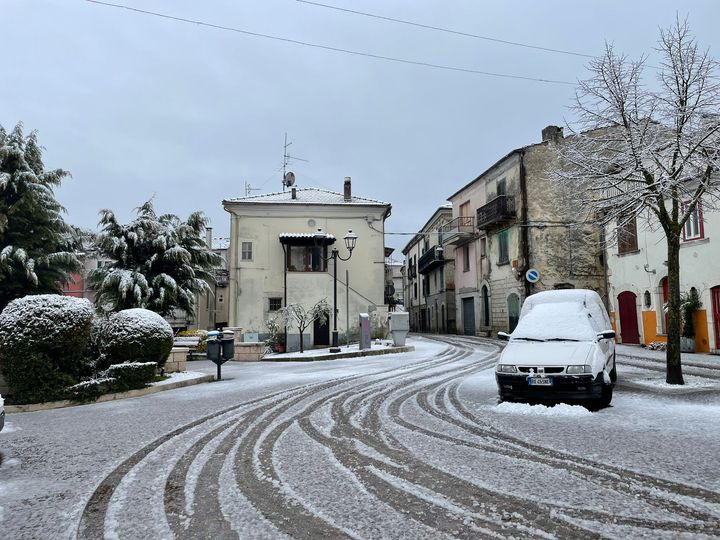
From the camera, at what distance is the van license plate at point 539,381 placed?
291 inches

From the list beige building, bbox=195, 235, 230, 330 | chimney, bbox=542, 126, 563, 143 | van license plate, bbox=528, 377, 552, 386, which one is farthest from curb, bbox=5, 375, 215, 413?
beige building, bbox=195, 235, 230, 330

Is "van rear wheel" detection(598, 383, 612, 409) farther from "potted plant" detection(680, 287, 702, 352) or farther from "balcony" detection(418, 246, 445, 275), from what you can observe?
"balcony" detection(418, 246, 445, 275)

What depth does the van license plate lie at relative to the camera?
291 inches

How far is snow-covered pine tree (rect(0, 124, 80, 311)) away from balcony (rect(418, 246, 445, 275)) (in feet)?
88.5

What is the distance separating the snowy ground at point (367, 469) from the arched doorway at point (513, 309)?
65.3 feet

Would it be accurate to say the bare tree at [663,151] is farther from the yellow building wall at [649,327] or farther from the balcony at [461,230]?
the balcony at [461,230]

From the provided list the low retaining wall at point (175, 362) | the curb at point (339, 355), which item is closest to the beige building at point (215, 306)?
the curb at point (339, 355)

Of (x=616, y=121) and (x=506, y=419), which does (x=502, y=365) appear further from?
(x=616, y=121)

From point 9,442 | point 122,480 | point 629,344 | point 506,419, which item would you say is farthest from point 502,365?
point 629,344

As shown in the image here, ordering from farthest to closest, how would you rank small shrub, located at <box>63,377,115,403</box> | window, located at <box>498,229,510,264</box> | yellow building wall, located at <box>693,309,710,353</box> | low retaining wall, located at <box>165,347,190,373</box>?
window, located at <box>498,229,510,264</box>
yellow building wall, located at <box>693,309,710,353</box>
low retaining wall, located at <box>165,347,190,373</box>
small shrub, located at <box>63,377,115,403</box>

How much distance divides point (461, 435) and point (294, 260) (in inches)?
860

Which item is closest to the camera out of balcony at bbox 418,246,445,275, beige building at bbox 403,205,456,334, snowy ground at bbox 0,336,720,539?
snowy ground at bbox 0,336,720,539

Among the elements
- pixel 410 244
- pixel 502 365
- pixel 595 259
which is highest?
pixel 410 244

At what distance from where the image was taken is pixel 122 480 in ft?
15.2
